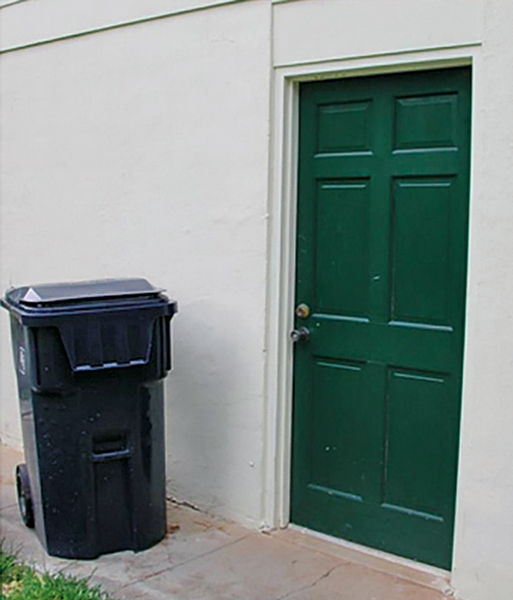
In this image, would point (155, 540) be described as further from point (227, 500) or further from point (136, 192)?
point (136, 192)

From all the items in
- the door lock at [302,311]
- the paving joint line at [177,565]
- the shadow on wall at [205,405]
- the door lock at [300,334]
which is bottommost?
the paving joint line at [177,565]

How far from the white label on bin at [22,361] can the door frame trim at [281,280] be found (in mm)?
1170

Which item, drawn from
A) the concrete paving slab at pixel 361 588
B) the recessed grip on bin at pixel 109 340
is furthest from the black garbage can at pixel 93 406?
the concrete paving slab at pixel 361 588

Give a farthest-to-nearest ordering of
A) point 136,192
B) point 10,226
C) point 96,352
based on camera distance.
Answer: point 10,226 < point 136,192 < point 96,352

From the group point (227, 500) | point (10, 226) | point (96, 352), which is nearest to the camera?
point (96, 352)

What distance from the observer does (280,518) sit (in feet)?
15.3

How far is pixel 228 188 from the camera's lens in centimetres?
467

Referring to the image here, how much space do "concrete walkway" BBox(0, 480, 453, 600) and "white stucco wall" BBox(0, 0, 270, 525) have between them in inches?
11.1

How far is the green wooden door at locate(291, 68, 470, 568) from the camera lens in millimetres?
4012

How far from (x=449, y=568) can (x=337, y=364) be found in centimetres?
106

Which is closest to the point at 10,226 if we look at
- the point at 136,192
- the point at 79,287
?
the point at 136,192

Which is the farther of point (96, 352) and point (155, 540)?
point (155, 540)

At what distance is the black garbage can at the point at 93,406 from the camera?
4.07m

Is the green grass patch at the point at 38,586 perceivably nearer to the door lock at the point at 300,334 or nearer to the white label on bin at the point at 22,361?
the white label on bin at the point at 22,361
